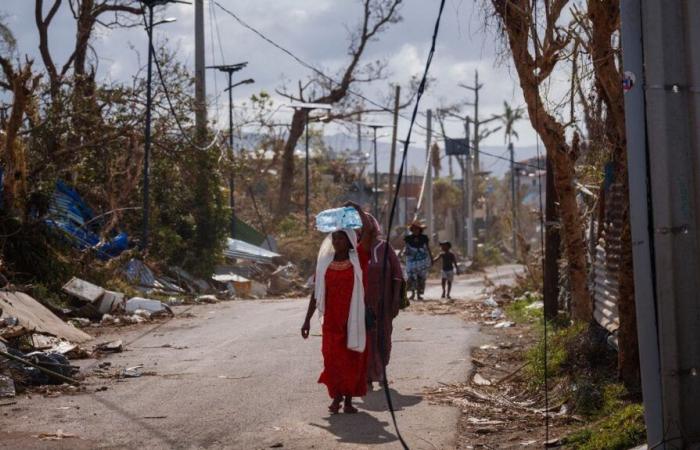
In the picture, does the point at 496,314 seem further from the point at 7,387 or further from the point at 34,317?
the point at 7,387

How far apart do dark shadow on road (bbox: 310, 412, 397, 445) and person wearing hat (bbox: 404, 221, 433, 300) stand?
1409 centimetres

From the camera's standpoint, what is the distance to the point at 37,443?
7.84 m

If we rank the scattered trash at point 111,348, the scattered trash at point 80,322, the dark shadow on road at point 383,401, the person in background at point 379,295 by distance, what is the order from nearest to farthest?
1. the dark shadow on road at point 383,401
2. the person in background at point 379,295
3. the scattered trash at point 111,348
4. the scattered trash at point 80,322

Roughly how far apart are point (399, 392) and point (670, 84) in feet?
16.5

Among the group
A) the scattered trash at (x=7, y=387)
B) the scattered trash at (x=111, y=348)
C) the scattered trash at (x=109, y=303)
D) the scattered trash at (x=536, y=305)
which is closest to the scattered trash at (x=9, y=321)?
the scattered trash at (x=111, y=348)

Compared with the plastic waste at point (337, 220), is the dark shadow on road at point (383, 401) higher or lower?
lower

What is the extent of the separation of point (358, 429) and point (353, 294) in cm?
134

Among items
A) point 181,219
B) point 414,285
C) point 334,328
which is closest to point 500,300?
point 414,285

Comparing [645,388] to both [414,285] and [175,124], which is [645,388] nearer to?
[414,285]

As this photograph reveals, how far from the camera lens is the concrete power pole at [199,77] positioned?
29.6 metres

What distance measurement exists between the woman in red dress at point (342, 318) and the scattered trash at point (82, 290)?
8680 mm

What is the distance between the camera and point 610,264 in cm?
1209

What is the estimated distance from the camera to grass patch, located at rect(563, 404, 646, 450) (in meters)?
7.20

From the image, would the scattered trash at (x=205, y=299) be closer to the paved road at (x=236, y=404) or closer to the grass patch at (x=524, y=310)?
the grass patch at (x=524, y=310)
